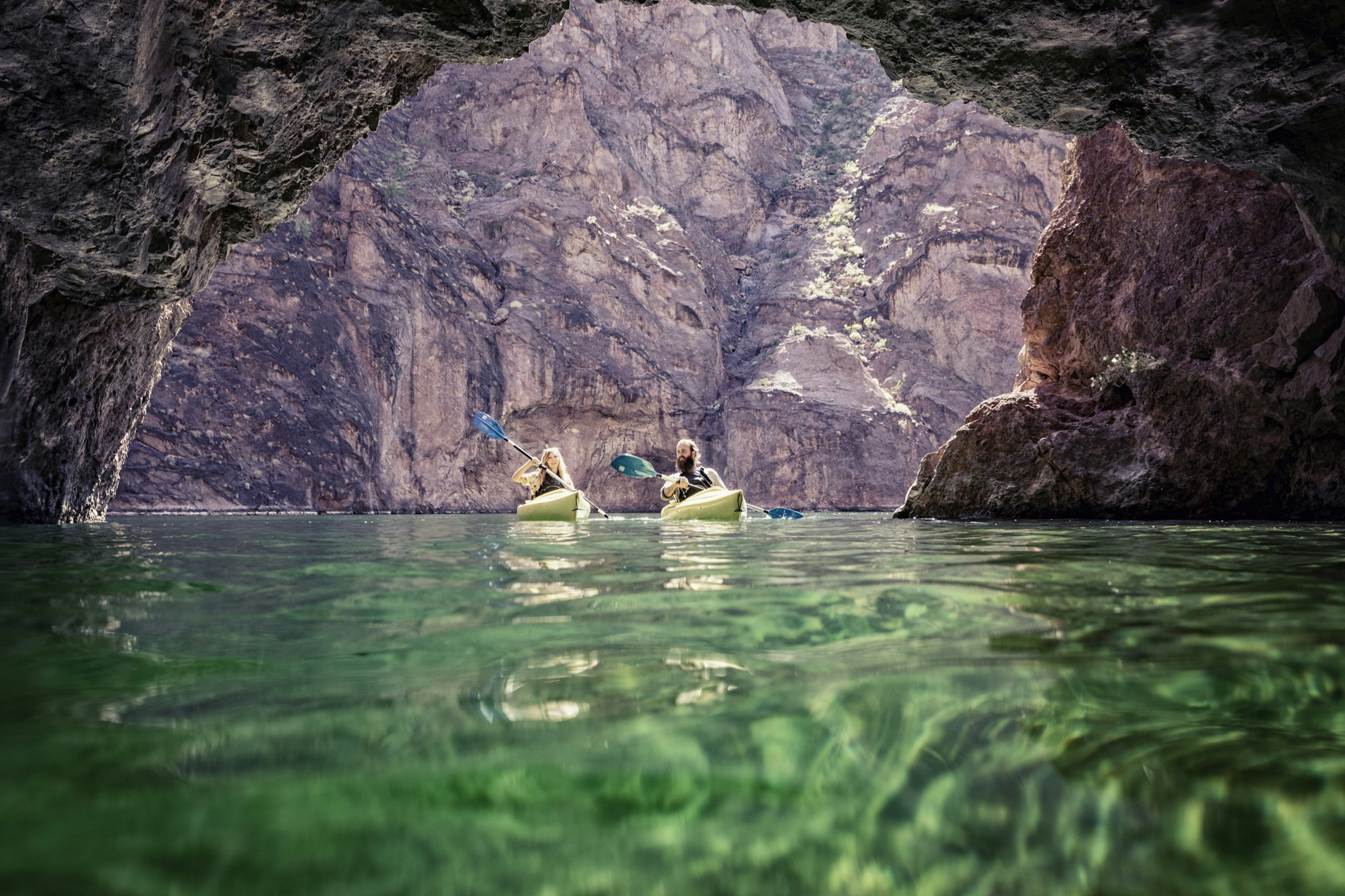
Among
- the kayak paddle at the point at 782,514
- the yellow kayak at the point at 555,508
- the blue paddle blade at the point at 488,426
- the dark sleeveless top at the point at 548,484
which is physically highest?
the blue paddle blade at the point at 488,426

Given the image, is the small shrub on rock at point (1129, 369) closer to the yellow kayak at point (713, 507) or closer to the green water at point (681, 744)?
the yellow kayak at point (713, 507)

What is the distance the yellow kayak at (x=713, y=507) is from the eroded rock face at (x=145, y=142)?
5471 millimetres

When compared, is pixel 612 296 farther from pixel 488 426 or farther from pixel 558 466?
pixel 558 466

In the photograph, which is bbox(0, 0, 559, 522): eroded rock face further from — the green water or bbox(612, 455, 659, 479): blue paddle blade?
bbox(612, 455, 659, 479): blue paddle blade

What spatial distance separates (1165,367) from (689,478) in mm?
6387

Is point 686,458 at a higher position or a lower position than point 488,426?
lower

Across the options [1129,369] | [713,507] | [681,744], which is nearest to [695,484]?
[713,507]

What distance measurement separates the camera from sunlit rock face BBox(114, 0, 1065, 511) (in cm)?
2372

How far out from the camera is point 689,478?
464 inches

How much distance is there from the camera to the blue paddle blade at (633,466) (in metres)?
11.8

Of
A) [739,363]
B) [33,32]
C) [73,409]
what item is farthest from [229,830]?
[739,363]

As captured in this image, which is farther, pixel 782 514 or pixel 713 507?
pixel 782 514

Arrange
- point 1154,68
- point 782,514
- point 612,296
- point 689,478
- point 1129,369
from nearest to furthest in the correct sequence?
point 1154,68
point 1129,369
point 689,478
point 782,514
point 612,296

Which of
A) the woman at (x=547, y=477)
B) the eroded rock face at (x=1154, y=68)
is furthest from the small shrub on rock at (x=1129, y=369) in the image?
the woman at (x=547, y=477)
